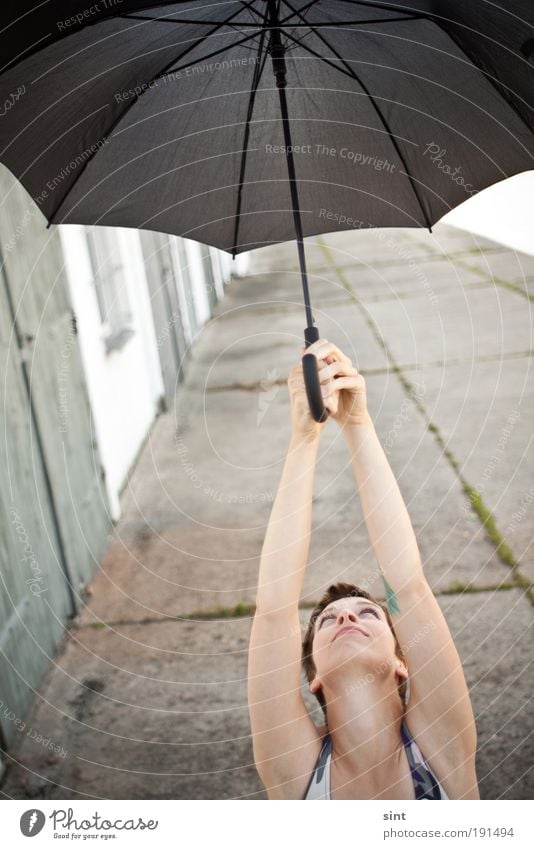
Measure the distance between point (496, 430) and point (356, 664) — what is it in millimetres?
3135

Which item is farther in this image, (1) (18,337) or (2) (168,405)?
(2) (168,405)

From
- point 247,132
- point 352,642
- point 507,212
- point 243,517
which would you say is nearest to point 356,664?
point 352,642

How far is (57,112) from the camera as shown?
142 centimetres

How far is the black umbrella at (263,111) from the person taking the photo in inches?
52.5

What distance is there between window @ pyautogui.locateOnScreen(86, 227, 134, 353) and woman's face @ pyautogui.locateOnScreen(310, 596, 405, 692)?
8.72 feet

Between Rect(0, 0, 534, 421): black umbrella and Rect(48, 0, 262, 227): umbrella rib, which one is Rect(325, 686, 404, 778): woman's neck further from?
Rect(48, 0, 262, 227): umbrella rib

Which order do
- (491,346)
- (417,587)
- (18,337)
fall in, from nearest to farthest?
1. (417,587)
2. (18,337)
3. (491,346)

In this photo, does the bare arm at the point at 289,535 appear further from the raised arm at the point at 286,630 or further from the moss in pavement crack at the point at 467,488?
the moss in pavement crack at the point at 467,488

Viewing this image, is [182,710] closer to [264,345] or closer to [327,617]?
[327,617]

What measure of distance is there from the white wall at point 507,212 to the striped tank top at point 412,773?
463 cm

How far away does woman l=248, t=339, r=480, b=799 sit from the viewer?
4.31ft
